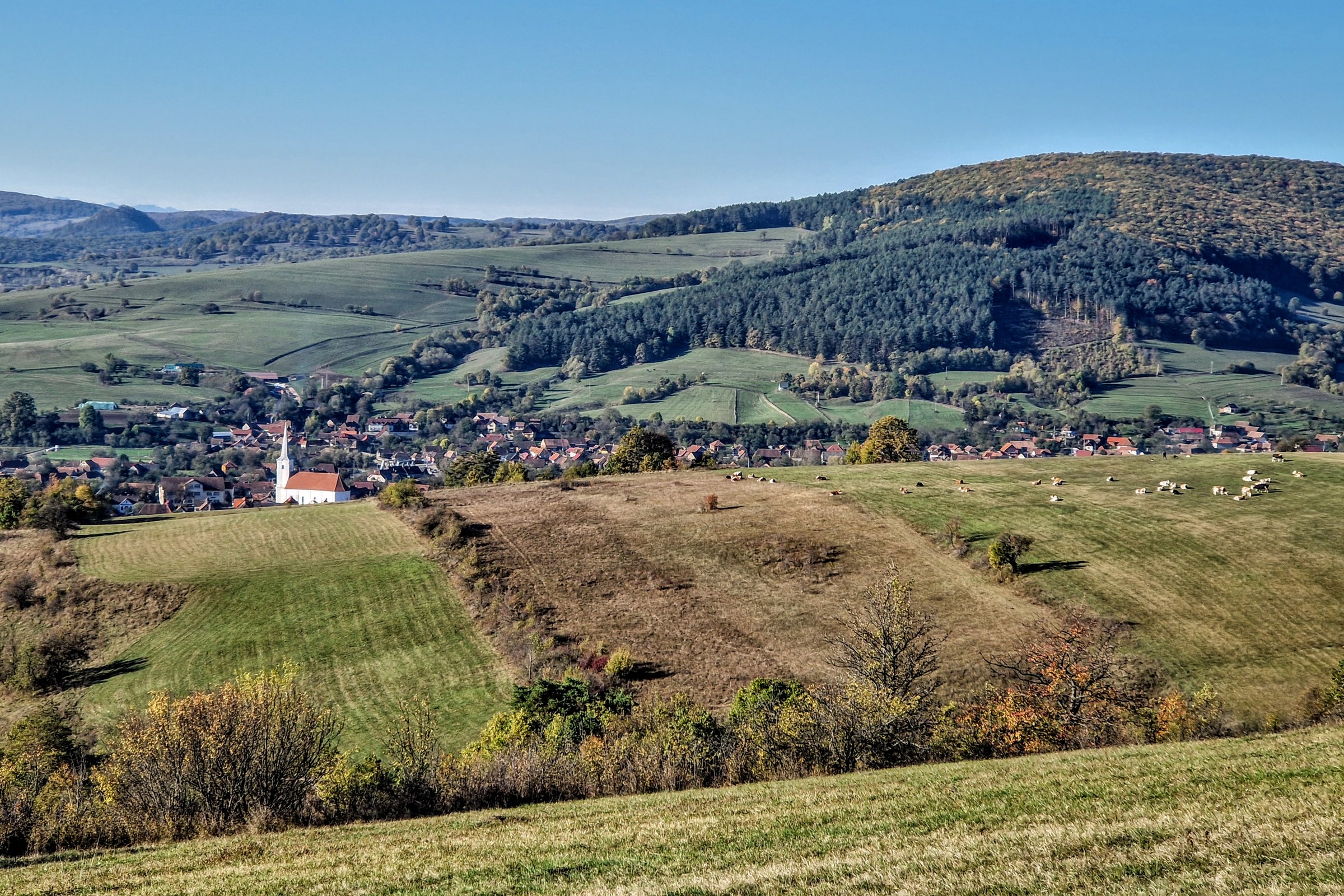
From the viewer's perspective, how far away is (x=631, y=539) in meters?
67.4

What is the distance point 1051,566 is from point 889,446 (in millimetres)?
45742

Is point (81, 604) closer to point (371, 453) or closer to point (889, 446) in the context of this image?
point (889, 446)

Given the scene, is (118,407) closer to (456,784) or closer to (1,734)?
(1,734)

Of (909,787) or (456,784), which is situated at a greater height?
(909,787)

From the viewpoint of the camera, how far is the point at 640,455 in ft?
333

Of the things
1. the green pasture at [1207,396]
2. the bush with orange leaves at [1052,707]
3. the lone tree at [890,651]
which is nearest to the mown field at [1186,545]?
the bush with orange leaves at [1052,707]

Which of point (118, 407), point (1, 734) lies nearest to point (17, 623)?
point (1, 734)

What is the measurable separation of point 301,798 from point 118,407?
18226cm

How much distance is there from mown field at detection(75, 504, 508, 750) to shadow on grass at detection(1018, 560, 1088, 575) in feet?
102

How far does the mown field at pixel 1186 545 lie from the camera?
4806 centimetres

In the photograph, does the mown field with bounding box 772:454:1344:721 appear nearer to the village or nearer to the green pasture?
the village

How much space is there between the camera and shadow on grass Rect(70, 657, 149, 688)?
5281 cm

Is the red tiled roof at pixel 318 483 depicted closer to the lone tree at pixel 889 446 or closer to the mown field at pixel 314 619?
the mown field at pixel 314 619

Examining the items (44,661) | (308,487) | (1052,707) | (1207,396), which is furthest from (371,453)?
(1052,707)
